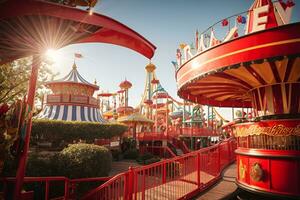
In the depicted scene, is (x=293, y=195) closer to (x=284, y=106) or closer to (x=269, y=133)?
(x=269, y=133)

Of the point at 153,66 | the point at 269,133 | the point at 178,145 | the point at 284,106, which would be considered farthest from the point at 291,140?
the point at 153,66

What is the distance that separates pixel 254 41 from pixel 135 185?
4.29 m

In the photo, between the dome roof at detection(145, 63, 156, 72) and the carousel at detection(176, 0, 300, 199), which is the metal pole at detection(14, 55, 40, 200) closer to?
the carousel at detection(176, 0, 300, 199)

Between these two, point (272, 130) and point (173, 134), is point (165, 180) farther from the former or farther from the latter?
point (173, 134)

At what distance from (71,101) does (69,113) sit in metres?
1.38

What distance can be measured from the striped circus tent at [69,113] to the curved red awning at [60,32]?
17304 millimetres

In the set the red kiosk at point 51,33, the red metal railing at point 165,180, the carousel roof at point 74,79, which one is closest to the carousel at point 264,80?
the red metal railing at point 165,180

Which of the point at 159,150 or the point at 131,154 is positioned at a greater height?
the point at 159,150

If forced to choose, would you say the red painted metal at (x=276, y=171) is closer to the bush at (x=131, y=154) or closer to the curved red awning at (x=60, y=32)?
the curved red awning at (x=60, y=32)

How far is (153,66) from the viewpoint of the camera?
32.3m

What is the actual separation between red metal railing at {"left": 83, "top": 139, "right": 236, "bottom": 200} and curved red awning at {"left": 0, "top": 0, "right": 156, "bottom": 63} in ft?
9.42

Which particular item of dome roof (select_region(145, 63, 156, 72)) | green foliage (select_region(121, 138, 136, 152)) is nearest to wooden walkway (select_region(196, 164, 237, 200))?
green foliage (select_region(121, 138, 136, 152))

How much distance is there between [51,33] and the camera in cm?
314

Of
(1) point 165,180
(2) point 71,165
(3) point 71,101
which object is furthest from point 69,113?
(1) point 165,180
